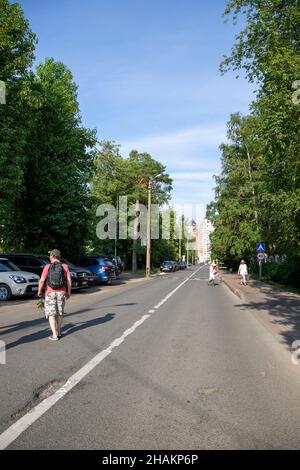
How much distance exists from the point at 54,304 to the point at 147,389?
3717 millimetres

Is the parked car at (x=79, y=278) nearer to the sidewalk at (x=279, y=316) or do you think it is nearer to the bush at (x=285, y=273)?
the sidewalk at (x=279, y=316)

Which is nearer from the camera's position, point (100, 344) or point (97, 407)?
point (97, 407)

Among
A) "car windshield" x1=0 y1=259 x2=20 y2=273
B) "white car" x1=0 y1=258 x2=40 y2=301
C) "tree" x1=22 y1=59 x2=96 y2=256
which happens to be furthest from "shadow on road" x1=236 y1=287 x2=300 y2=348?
"tree" x1=22 y1=59 x2=96 y2=256

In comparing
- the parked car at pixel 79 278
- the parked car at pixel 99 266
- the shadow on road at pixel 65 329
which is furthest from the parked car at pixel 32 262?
the shadow on road at pixel 65 329

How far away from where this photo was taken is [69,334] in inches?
373

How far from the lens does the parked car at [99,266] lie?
28.2m

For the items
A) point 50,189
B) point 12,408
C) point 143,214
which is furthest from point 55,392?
point 143,214

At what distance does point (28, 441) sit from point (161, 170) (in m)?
61.6

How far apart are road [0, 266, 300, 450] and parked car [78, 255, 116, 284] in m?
17.5

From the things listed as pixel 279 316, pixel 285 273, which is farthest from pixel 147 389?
pixel 285 273

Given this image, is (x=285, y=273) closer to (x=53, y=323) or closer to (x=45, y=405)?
(x=53, y=323)

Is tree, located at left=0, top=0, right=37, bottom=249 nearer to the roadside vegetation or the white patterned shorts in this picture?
the roadside vegetation

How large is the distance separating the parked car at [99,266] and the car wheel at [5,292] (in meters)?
11.1
